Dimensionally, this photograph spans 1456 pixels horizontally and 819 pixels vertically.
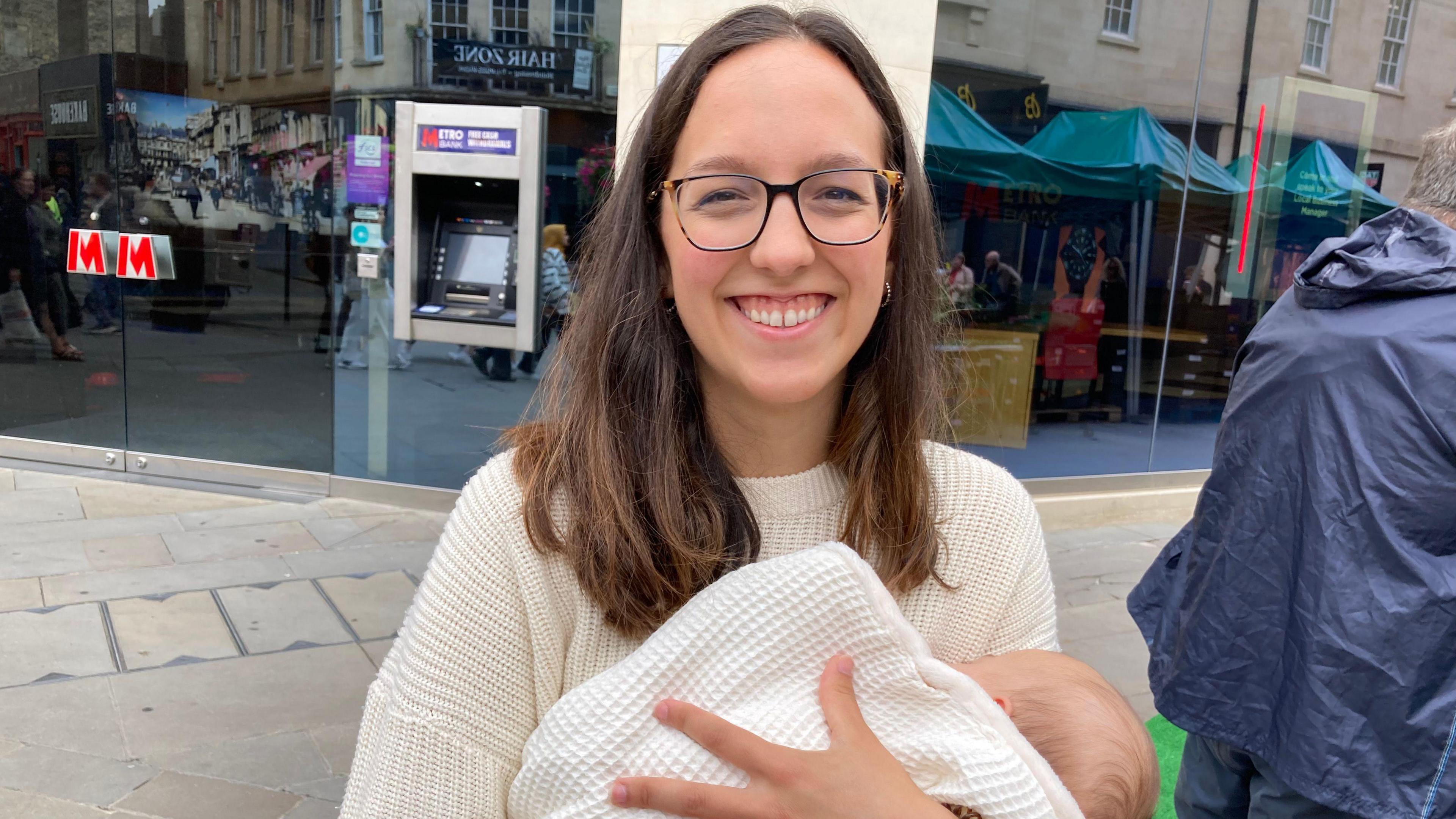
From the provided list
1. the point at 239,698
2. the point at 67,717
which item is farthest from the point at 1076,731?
the point at 67,717

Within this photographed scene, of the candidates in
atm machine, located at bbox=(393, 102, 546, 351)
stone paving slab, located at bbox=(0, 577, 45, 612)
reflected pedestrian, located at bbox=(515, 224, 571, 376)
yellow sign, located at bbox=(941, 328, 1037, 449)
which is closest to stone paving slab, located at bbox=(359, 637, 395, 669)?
stone paving slab, located at bbox=(0, 577, 45, 612)

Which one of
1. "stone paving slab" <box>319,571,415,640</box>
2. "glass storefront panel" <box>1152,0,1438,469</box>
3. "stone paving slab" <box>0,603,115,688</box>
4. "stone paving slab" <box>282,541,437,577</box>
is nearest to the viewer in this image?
"stone paving slab" <box>0,603,115,688</box>

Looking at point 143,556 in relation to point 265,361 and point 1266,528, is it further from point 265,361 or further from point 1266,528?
point 1266,528

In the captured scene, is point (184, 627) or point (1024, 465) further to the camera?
point (1024, 465)

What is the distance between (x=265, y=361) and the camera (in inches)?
276

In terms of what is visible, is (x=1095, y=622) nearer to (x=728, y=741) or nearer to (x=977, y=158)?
(x=977, y=158)

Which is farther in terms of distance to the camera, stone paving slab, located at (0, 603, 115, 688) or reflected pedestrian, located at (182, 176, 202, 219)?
reflected pedestrian, located at (182, 176, 202, 219)

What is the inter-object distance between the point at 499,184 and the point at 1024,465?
417cm

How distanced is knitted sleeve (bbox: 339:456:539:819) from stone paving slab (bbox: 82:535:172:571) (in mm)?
4802

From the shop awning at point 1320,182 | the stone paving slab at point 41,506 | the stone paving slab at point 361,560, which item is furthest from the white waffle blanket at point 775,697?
the shop awning at point 1320,182

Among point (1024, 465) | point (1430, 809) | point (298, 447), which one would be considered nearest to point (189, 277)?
point (298, 447)

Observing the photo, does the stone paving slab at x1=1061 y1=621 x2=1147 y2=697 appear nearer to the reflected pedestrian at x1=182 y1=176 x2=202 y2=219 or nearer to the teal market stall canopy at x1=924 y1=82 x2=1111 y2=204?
the teal market stall canopy at x1=924 y1=82 x2=1111 y2=204

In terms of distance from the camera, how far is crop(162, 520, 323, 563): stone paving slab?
5.60 metres

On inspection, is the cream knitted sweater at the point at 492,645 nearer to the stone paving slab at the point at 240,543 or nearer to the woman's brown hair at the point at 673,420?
the woman's brown hair at the point at 673,420
